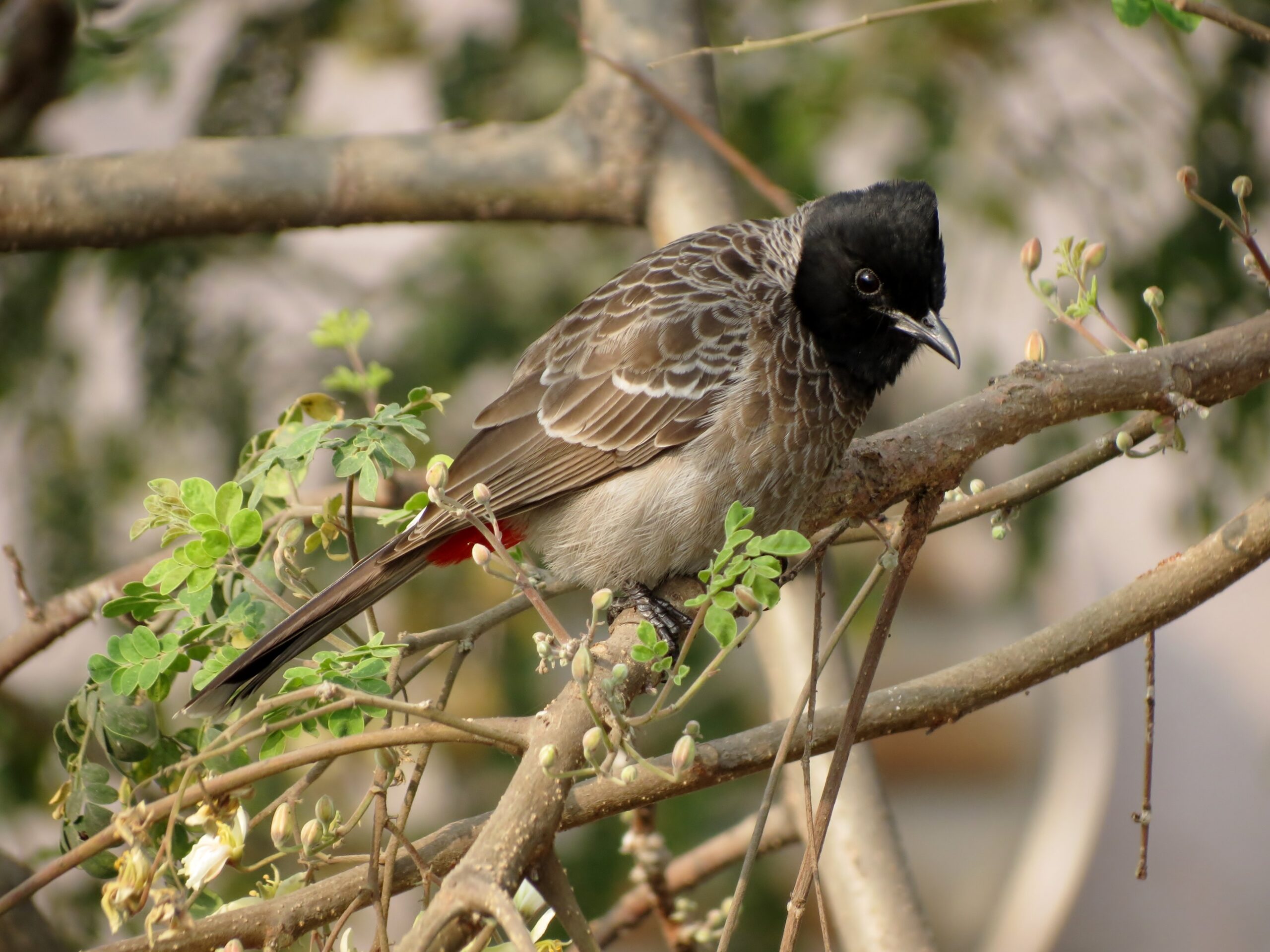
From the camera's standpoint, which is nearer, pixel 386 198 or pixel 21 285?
pixel 386 198

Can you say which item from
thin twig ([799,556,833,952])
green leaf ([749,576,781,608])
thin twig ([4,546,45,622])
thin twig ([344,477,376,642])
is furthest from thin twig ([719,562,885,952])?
thin twig ([4,546,45,622])

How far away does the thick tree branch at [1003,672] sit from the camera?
5.92ft

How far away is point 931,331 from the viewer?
2490mm

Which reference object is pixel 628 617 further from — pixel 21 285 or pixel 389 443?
pixel 21 285

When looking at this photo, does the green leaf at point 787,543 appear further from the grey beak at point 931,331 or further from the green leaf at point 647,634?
the grey beak at point 931,331

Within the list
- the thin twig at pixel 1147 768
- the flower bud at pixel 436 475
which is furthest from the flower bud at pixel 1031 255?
the flower bud at pixel 436 475

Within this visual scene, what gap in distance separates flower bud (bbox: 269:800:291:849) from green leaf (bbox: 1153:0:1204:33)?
5.15 feet

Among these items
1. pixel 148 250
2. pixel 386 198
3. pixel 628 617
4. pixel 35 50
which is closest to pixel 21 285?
pixel 148 250

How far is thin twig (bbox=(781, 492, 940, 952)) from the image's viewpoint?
1466 millimetres

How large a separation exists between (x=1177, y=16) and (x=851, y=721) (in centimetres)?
114

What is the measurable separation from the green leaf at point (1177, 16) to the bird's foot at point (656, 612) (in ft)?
4.19

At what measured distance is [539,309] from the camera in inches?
143

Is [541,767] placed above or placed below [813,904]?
above

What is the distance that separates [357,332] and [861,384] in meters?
1.04
